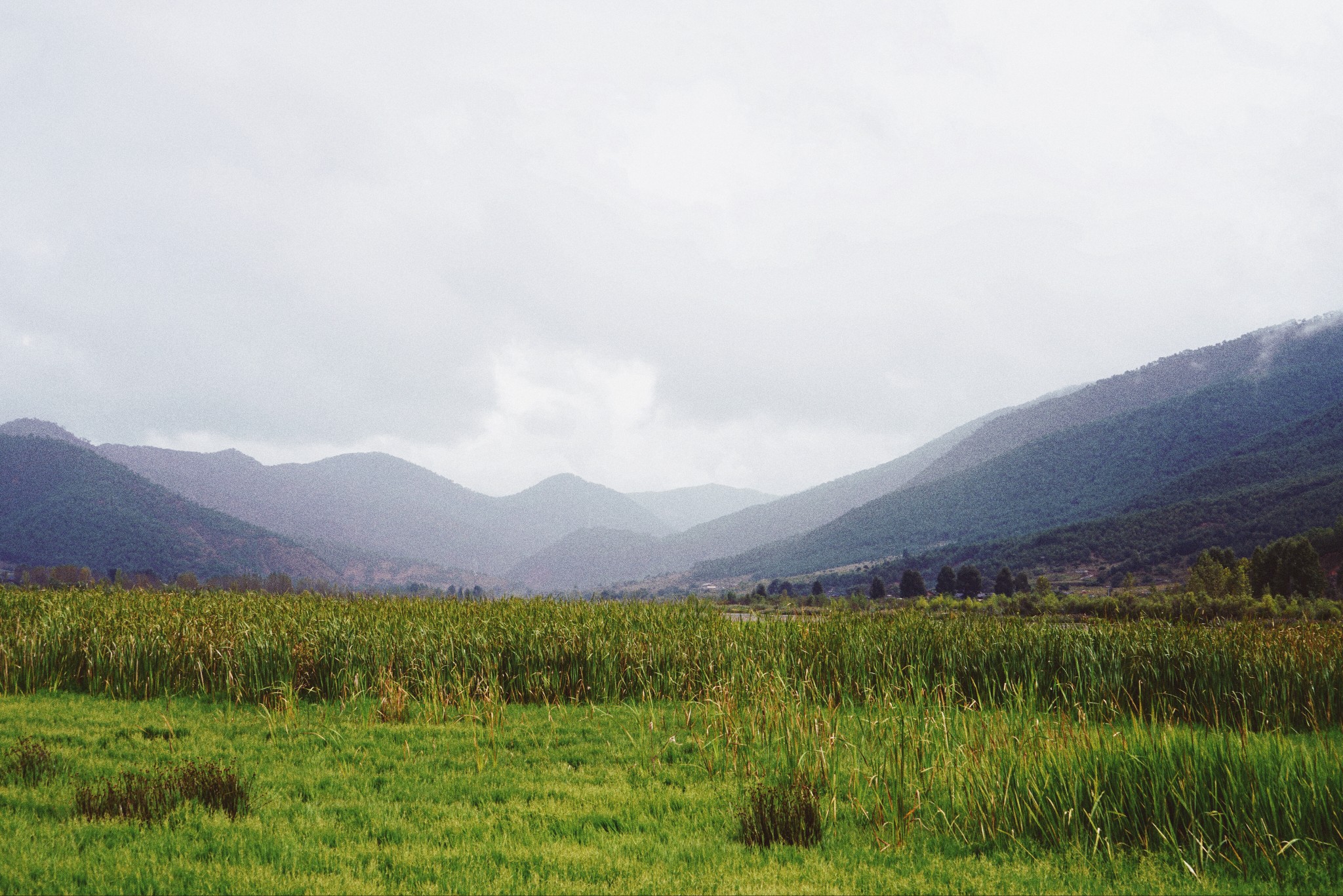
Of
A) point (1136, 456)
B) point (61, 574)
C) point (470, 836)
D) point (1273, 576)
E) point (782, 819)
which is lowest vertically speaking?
point (1273, 576)

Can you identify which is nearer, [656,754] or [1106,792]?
[1106,792]

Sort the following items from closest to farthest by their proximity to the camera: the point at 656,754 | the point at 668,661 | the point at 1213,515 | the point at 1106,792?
the point at 1106,792 < the point at 656,754 < the point at 668,661 < the point at 1213,515

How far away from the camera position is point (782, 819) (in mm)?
7355

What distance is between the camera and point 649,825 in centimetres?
765

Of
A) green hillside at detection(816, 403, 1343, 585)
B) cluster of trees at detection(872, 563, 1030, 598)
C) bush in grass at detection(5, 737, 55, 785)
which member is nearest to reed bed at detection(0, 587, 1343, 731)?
bush in grass at detection(5, 737, 55, 785)

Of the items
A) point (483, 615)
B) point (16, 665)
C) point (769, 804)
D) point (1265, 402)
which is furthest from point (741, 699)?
point (1265, 402)

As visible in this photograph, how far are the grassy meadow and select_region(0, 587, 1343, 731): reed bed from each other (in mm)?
73

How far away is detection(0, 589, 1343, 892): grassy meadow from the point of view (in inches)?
256

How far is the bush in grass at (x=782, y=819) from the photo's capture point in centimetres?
724

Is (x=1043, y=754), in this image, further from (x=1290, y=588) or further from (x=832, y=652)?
(x=1290, y=588)

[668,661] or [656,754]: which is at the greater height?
[668,661]

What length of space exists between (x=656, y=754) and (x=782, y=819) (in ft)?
11.2

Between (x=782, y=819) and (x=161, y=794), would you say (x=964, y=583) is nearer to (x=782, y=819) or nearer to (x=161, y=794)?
(x=782, y=819)

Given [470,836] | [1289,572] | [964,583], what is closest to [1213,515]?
[964,583]
